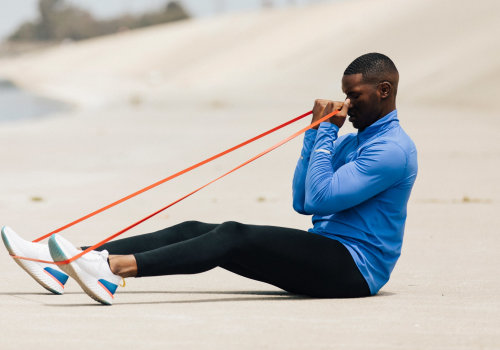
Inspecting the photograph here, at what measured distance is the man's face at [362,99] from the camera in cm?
521

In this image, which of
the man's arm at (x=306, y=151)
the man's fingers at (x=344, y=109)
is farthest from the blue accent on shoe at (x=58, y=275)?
the man's fingers at (x=344, y=109)

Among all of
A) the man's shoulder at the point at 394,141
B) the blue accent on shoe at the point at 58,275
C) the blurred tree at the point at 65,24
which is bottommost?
the blurred tree at the point at 65,24

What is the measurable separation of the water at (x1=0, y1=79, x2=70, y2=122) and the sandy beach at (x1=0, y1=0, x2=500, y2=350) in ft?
4.98

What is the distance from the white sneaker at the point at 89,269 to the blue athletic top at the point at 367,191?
1.05 m

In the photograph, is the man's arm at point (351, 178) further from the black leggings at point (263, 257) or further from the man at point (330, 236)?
the black leggings at point (263, 257)

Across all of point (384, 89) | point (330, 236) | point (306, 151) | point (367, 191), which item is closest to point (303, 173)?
point (306, 151)

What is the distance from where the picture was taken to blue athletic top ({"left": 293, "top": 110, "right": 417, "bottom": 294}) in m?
5.05

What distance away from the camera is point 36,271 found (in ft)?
17.2

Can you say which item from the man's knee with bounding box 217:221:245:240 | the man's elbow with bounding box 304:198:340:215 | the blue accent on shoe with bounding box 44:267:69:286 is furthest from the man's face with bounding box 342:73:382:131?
the blue accent on shoe with bounding box 44:267:69:286

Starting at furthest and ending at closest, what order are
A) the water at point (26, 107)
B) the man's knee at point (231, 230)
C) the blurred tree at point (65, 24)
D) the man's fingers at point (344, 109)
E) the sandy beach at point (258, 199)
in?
the blurred tree at point (65, 24)
the water at point (26, 107)
the man's fingers at point (344, 109)
the man's knee at point (231, 230)
the sandy beach at point (258, 199)

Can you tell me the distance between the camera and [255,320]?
15.5ft

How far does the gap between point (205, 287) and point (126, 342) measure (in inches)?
67.5

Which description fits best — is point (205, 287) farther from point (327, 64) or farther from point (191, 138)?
point (327, 64)

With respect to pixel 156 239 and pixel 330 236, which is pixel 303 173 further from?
pixel 156 239
